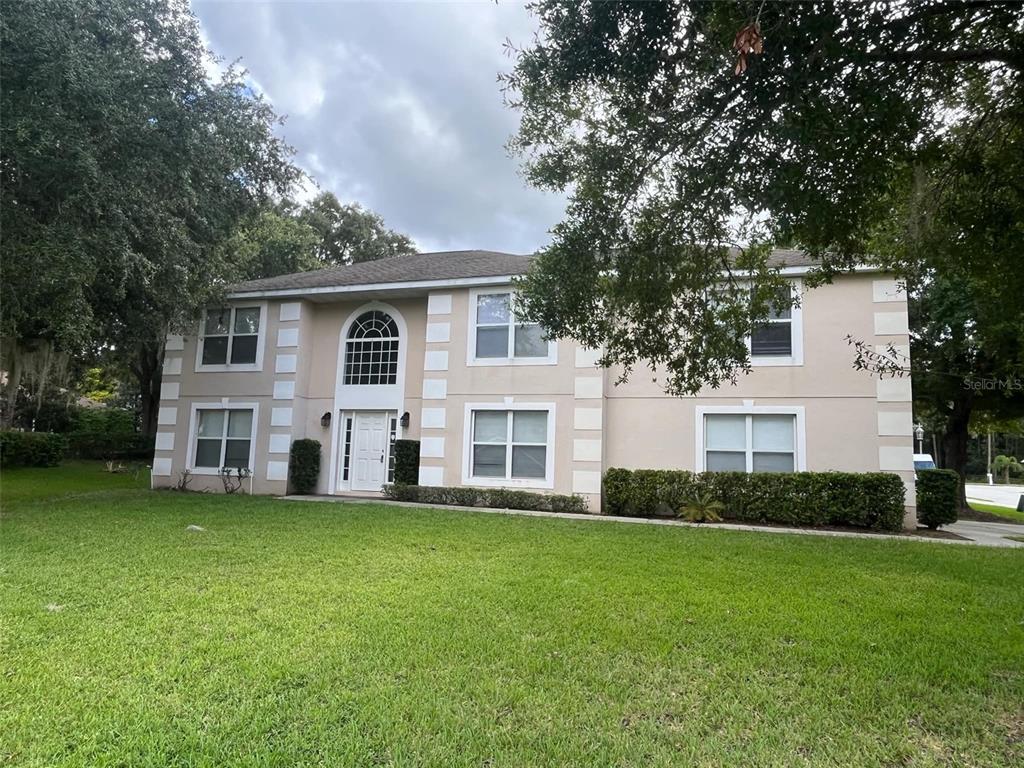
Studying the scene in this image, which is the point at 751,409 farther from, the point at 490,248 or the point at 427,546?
the point at 490,248

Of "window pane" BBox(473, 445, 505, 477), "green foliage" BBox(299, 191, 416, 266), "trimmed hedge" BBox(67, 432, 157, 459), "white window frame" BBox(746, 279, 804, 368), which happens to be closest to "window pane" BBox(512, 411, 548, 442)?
"window pane" BBox(473, 445, 505, 477)

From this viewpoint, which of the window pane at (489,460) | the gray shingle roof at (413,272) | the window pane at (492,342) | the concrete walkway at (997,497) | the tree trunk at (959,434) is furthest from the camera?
the concrete walkway at (997,497)

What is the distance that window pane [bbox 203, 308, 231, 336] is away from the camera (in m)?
14.6

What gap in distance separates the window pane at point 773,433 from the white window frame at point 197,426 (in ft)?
36.2

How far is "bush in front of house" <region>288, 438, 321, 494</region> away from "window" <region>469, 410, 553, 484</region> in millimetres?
3803

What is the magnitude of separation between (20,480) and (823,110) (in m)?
20.8

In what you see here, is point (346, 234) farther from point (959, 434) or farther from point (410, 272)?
point (959, 434)

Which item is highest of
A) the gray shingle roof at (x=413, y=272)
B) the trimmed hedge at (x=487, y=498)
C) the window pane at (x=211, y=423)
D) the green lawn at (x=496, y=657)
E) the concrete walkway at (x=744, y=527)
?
the gray shingle roof at (x=413, y=272)

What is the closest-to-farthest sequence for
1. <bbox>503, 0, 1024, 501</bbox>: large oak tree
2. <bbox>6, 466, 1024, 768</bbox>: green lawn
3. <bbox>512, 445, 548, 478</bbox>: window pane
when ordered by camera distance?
<bbox>6, 466, 1024, 768</bbox>: green lawn < <bbox>503, 0, 1024, 501</bbox>: large oak tree < <bbox>512, 445, 548, 478</bbox>: window pane

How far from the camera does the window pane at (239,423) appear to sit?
14.1 meters

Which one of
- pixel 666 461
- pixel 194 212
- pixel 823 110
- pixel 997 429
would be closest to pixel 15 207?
pixel 194 212

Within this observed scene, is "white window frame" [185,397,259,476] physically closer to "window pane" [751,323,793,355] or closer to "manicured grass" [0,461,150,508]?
"manicured grass" [0,461,150,508]

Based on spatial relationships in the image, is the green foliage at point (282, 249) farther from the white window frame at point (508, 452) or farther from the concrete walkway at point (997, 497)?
the concrete walkway at point (997, 497)

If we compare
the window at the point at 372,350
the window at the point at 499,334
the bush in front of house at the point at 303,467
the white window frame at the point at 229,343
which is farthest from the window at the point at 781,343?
the white window frame at the point at 229,343
